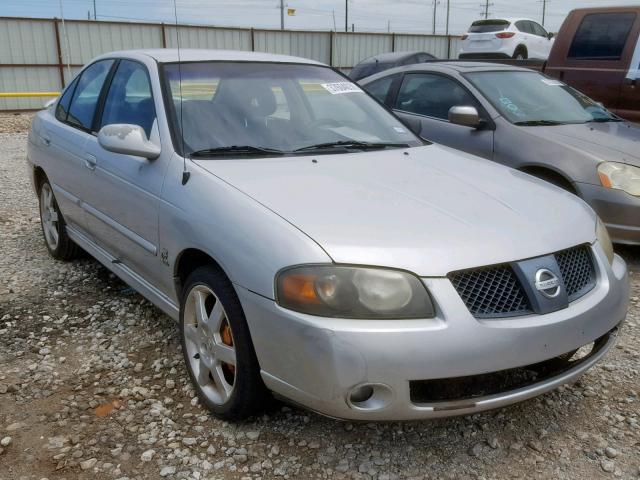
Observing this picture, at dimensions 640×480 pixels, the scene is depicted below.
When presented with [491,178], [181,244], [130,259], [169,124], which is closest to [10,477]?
[181,244]

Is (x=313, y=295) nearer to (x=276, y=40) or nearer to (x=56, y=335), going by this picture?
(x=56, y=335)

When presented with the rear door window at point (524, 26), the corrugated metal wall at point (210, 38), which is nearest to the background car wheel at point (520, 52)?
the rear door window at point (524, 26)

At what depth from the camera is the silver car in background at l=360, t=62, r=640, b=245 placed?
14.7ft

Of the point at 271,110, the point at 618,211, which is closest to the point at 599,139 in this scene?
the point at 618,211

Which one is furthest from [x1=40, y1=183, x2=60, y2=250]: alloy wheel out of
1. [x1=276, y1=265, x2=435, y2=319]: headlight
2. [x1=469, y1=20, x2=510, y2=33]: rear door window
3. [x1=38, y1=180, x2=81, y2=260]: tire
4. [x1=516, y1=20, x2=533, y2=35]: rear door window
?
[x1=516, y1=20, x2=533, y2=35]: rear door window

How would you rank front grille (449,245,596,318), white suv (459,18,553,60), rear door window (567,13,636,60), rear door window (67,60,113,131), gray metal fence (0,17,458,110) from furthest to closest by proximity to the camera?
gray metal fence (0,17,458,110) < white suv (459,18,553,60) < rear door window (567,13,636,60) < rear door window (67,60,113,131) < front grille (449,245,596,318)

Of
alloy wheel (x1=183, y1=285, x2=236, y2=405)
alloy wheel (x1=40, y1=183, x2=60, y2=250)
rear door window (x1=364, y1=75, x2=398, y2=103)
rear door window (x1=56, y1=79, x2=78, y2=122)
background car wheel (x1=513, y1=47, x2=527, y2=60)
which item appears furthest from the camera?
background car wheel (x1=513, y1=47, x2=527, y2=60)

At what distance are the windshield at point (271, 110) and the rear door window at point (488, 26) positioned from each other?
52.7ft

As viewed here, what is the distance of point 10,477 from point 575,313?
213 centimetres

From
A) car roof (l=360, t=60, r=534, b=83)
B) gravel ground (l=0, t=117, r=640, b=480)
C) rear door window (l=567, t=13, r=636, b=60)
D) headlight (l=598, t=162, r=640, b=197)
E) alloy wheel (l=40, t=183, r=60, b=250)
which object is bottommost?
gravel ground (l=0, t=117, r=640, b=480)

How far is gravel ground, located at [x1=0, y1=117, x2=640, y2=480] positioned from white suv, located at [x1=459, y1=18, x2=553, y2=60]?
16.3 meters

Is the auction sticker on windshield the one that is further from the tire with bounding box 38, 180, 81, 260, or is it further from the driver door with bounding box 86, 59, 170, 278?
the tire with bounding box 38, 180, 81, 260

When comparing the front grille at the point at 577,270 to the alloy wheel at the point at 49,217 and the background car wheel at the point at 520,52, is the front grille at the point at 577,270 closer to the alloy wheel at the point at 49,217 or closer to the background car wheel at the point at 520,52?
the alloy wheel at the point at 49,217

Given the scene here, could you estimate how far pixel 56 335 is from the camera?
349 centimetres
